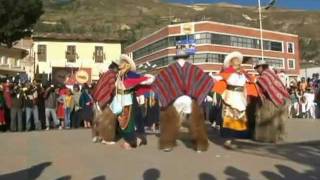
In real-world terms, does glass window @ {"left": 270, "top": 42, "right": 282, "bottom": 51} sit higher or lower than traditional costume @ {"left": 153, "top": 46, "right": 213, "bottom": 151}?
higher

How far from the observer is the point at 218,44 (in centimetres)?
13025

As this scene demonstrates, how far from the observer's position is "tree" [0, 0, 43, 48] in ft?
176

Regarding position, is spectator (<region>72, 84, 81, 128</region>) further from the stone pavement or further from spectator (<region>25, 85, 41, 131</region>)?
the stone pavement

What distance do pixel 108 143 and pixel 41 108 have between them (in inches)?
353

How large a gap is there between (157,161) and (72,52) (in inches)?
2797

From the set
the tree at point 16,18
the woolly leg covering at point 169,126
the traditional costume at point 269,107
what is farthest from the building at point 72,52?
the woolly leg covering at point 169,126

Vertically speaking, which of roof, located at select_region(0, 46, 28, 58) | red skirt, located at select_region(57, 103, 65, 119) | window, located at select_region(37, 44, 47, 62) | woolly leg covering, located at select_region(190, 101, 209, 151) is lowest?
woolly leg covering, located at select_region(190, 101, 209, 151)

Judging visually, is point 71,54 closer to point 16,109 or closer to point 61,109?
point 61,109

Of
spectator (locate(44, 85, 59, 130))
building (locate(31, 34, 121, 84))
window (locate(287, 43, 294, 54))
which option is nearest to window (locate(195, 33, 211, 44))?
window (locate(287, 43, 294, 54))

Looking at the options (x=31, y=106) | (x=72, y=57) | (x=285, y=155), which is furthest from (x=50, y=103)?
(x=72, y=57)

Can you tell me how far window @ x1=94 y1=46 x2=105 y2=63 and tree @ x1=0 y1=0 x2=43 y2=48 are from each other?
22.8 meters

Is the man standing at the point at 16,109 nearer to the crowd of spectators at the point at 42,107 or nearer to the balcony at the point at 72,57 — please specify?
the crowd of spectators at the point at 42,107

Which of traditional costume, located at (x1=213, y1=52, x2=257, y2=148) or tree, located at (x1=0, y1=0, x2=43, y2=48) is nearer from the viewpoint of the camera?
traditional costume, located at (x1=213, y1=52, x2=257, y2=148)

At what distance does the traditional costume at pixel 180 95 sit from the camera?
511 inches
